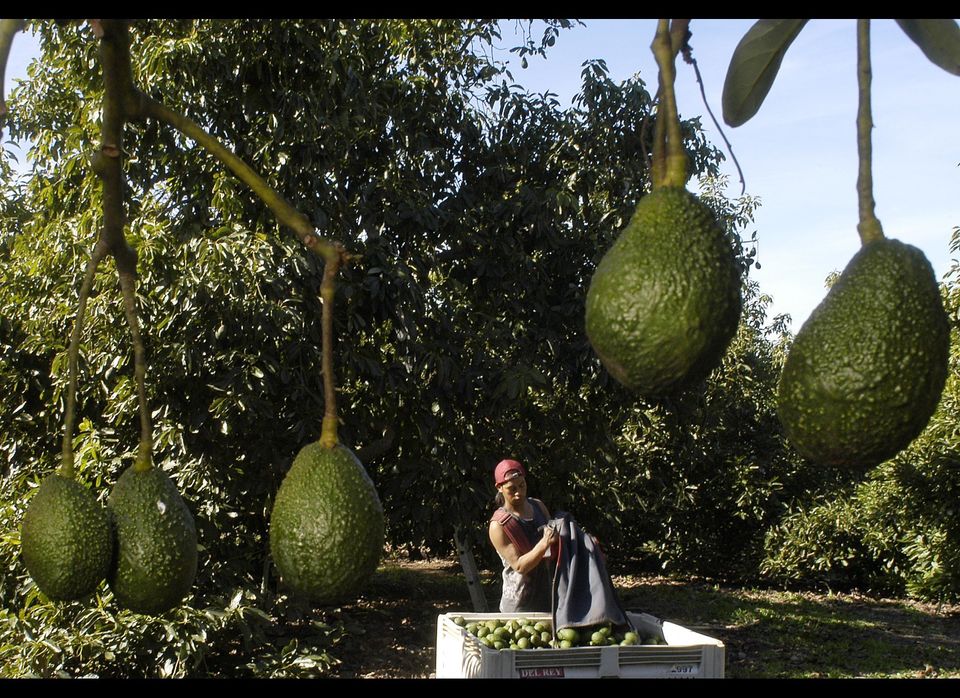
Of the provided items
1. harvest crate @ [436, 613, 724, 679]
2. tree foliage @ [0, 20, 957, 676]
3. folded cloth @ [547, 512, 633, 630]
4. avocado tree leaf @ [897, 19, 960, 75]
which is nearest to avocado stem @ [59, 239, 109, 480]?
avocado tree leaf @ [897, 19, 960, 75]

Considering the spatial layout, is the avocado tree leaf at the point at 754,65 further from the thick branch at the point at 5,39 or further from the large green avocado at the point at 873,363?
the thick branch at the point at 5,39

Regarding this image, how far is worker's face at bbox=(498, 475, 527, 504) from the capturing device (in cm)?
479

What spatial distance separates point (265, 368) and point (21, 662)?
199cm

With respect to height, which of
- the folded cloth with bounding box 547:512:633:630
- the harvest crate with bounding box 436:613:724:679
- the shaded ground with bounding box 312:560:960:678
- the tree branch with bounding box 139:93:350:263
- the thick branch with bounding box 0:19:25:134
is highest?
the thick branch with bounding box 0:19:25:134

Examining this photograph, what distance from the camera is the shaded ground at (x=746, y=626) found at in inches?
274

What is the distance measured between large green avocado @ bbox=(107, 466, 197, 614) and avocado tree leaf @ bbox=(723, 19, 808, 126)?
32.9 inches

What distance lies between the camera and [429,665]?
273 inches

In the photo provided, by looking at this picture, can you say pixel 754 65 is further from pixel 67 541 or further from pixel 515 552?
pixel 515 552

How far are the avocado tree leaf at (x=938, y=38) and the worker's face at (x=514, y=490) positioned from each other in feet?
13.1

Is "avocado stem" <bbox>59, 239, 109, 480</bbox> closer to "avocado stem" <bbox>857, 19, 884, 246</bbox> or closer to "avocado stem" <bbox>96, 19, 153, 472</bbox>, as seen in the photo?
"avocado stem" <bbox>96, 19, 153, 472</bbox>

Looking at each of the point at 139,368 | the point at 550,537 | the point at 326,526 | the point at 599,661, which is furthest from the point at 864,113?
the point at 550,537

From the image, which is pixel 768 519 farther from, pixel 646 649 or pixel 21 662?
pixel 21 662

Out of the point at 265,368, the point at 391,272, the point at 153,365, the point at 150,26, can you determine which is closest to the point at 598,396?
the point at 391,272

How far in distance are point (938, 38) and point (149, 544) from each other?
41.6 inches
